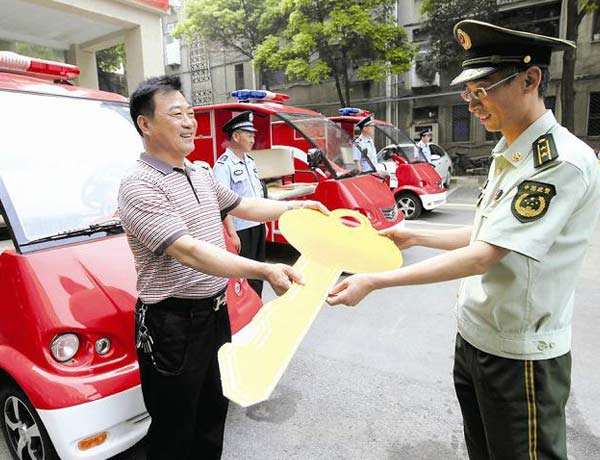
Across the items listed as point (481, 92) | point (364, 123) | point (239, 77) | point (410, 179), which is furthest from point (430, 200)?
point (239, 77)

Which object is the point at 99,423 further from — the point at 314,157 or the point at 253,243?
the point at 314,157

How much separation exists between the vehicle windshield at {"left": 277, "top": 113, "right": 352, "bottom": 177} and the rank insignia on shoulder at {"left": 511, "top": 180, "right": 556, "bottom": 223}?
4.18 meters

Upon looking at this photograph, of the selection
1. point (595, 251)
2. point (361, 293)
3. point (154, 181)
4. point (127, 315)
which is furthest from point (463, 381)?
point (595, 251)

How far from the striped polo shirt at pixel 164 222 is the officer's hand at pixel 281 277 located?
31 cm

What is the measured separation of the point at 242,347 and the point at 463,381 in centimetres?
83

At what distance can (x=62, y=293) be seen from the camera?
195 centimetres

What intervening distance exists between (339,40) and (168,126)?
15237 millimetres

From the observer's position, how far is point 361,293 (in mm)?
1413

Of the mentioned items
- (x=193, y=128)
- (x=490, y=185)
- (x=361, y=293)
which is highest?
(x=193, y=128)

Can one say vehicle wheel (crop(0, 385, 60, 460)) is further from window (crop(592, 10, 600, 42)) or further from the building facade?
window (crop(592, 10, 600, 42))

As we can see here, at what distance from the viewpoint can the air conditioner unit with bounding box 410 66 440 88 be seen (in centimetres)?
1775

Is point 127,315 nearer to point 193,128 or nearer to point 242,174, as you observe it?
point 193,128

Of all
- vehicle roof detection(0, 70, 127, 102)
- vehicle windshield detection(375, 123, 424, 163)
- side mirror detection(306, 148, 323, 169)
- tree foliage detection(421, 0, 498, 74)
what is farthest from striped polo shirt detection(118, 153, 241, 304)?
tree foliage detection(421, 0, 498, 74)

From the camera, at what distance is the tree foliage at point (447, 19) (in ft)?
49.1
